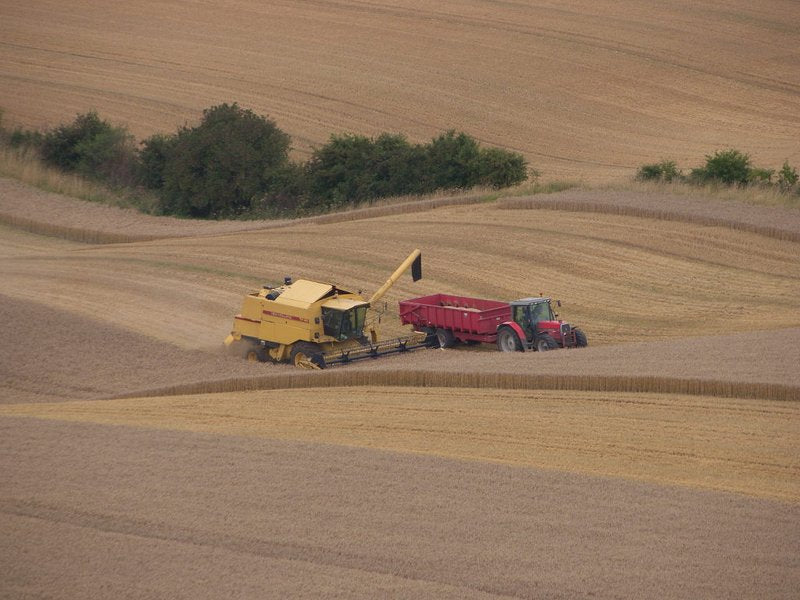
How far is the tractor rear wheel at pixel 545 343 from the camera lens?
88.6ft

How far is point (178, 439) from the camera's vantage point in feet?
61.2

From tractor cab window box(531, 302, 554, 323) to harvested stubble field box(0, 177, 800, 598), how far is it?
1303 mm

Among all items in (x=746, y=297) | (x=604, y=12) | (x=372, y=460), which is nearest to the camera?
(x=372, y=460)

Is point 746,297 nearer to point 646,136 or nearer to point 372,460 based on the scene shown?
point 372,460

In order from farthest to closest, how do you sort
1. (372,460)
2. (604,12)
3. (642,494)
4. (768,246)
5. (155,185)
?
(604,12), (155,185), (768,246), (372,460), (642,494)

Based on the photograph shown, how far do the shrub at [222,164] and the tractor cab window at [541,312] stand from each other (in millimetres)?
21807

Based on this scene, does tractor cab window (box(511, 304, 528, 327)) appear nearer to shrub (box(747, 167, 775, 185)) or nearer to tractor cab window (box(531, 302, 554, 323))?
tractor cab window (box(531, 302, 554, 323))

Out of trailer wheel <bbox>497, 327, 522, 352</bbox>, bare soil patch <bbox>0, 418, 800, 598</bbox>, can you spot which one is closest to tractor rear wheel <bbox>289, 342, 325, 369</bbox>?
trailer wheel <bbox>497, 327, 522, 352</bbox>

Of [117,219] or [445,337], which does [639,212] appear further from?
[117,219]

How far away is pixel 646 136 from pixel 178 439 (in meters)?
39.5

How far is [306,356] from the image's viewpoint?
2728cm

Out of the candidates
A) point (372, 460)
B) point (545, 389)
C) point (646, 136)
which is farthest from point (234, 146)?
point (372, 460)

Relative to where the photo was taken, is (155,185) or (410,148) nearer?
(410,148)

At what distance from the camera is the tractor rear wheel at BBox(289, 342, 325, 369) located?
88.5 ft
